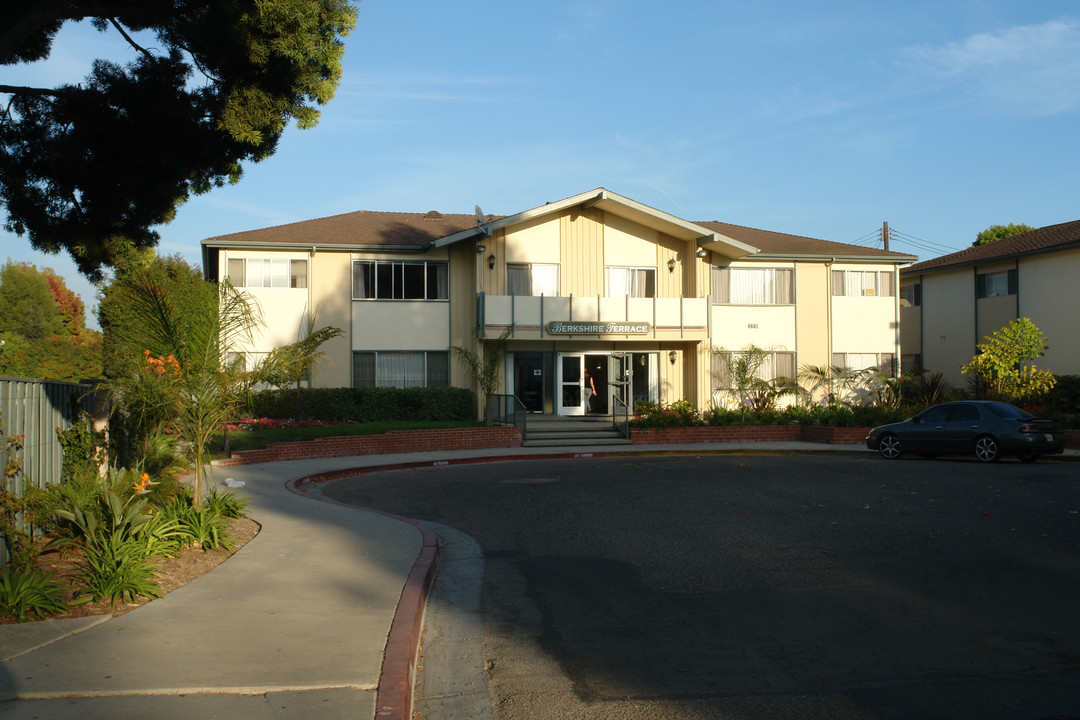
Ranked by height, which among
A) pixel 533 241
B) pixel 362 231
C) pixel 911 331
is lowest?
pixel 911 331

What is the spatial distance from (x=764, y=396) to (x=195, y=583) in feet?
81.0

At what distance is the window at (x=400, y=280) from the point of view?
29047 mm

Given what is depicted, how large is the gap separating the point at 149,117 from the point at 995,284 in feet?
106

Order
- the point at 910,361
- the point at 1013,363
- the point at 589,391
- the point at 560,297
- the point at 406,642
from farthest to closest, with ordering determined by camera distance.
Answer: the point at 910,361, the point at 589,391, the point at 560,297, the point at 1013,363, the point at 406,642

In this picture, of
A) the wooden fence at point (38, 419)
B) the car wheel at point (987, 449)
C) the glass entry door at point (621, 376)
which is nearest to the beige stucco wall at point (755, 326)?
the glass entry door at point (621, 376)

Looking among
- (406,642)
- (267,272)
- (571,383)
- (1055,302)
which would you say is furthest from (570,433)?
(406,642)

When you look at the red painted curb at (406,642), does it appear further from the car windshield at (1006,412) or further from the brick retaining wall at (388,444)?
the car windshield at (1006,412)

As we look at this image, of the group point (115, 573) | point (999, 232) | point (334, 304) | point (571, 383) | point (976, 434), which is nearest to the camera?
point (115, 573)

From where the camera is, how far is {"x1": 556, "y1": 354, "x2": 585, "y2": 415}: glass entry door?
97.6ft

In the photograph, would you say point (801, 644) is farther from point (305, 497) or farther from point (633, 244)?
point (633, 244)

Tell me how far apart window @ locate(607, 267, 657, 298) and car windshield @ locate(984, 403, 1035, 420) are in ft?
42.1

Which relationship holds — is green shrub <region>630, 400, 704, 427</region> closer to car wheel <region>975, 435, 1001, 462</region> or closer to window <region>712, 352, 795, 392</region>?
window <region>712, 352, 795, 392</region>

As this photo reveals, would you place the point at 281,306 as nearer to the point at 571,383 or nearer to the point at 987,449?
the point at 571,383

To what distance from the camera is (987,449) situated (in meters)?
19.0
